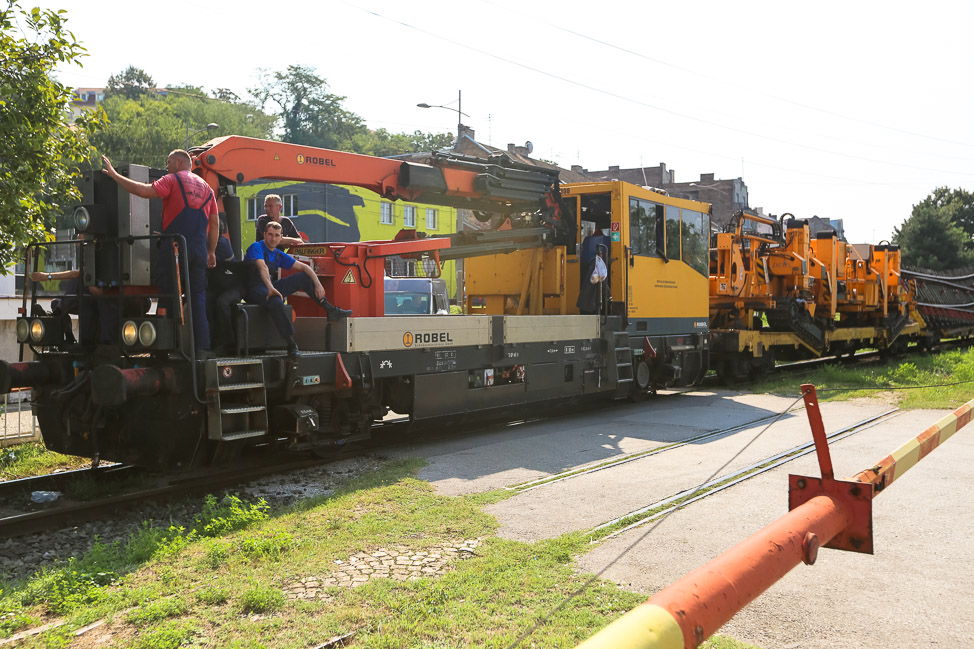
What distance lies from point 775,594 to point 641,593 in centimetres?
75

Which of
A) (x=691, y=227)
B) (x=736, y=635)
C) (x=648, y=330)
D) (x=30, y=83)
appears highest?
(x=30, y=83)

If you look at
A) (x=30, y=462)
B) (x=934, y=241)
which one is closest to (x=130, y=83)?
(x=934, y=241)

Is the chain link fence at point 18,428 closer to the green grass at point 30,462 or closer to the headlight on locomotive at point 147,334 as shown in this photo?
the green grass at point 30,462

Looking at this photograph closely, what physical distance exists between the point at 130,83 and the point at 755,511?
87.3 m

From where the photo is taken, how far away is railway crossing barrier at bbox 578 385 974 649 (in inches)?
73.1

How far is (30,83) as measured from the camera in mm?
7875

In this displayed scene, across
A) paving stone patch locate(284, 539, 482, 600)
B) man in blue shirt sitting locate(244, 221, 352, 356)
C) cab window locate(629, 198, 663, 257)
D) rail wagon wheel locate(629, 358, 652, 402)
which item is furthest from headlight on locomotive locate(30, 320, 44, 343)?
rail wagon wheel locate(629, 358, 652, 402)

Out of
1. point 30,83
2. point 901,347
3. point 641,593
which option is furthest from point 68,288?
point 901,347

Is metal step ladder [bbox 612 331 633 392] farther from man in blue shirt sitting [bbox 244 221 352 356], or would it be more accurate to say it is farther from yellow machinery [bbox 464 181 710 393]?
man in blue shirt sitting [bbox 244 221 352 356]

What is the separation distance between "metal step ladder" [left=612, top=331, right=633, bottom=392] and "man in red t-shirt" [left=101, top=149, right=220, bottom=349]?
6532mm

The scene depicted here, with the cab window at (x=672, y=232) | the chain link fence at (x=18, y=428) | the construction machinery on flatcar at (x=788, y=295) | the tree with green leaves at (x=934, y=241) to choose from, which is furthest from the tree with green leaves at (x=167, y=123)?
the tree with green leaves at (x=934, y=241)

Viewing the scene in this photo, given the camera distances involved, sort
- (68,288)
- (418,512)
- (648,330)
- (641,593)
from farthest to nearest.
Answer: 1. (648,330)
2. (68,288)
3. (418,512)
4. (641,593)

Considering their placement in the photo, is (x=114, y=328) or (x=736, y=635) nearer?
(x=736, y=635)

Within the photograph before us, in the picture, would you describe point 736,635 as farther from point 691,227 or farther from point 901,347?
point 901,347
